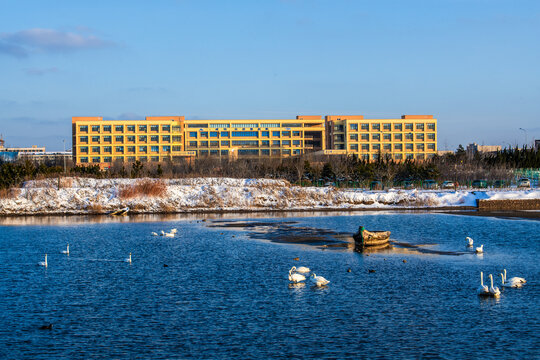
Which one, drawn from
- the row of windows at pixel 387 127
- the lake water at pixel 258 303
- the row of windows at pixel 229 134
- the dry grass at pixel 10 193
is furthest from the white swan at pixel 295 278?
the row of windows at pixel 387 127

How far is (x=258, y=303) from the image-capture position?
77.4ft

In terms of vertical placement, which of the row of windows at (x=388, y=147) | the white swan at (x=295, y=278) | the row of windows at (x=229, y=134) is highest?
the row of windows at (x=229, y=134)

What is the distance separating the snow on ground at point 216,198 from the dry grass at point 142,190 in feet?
1.75

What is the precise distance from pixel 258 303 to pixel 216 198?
54.2 meters

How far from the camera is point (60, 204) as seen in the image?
243 ft

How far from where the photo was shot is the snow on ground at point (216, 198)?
74125mm

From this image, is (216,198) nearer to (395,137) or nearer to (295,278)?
(295,278)

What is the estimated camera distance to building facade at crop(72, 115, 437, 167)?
6555 inches

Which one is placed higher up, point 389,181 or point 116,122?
point 116,122

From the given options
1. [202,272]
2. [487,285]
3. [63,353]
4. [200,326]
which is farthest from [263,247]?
[63,353]

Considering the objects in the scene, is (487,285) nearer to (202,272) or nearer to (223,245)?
(202,272)

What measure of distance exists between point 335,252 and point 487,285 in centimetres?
1253

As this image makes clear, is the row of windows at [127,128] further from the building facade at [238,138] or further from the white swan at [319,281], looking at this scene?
the white swan at [319,281]

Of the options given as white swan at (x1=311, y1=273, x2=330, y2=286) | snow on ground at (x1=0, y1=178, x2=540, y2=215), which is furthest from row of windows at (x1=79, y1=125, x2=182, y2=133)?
white swan at (x1=311, y1=273, x2=330, y2=286)
